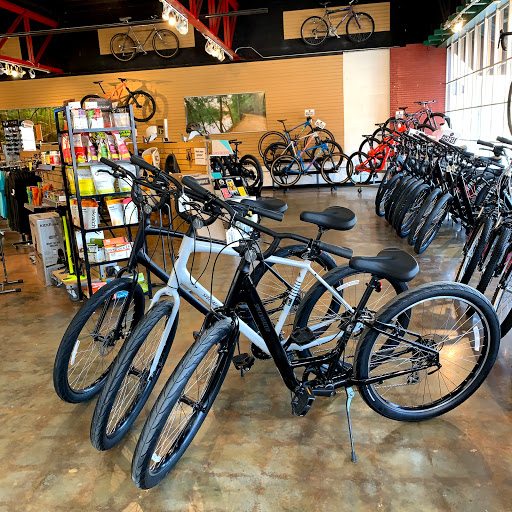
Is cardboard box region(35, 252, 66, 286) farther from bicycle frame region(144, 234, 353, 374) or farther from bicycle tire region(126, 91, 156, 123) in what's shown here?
bicycle tire region(126, 91, 156, 123)

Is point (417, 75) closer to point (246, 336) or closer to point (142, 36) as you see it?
point (142, 36)

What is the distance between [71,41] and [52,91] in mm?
1402

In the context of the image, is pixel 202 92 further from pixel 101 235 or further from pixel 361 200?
pixel 101 235

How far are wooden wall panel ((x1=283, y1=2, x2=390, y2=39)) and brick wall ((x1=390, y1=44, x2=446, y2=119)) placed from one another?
73 cm

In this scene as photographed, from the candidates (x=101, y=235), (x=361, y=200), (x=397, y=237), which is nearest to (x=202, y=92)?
(x=361, y=200)

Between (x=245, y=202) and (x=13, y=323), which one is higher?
(x=245, y=202)

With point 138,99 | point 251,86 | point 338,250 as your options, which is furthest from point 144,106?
point 338,250

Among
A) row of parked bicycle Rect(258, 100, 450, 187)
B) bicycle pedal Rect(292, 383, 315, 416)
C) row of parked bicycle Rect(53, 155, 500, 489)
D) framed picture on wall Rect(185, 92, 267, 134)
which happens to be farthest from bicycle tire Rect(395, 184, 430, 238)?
framed picture on wall Rect(185, 92, 267, 134)

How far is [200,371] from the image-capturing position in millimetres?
2252

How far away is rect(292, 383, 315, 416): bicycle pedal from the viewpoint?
240cm

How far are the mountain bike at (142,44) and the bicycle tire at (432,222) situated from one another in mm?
9431

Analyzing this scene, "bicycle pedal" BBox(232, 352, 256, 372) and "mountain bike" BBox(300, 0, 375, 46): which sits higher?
"mountain bike" BBox(300, 0, 375, 46)

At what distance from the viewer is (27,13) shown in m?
10.6

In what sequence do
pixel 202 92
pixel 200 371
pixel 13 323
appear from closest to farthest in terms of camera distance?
pixel 200 371 → pixel 13 323 → pixel 202 92
